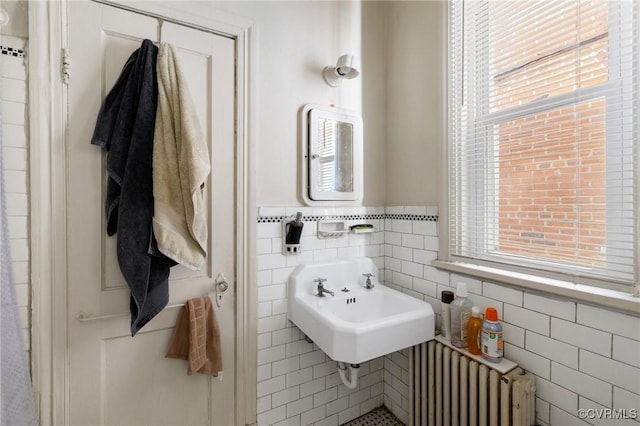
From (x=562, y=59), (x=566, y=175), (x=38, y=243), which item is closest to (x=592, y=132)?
(x=566, y=175)

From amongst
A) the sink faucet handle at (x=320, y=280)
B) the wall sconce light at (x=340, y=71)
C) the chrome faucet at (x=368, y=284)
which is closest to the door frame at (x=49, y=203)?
the wall sconce light at (x=340, y=71)

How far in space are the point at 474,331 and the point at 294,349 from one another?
33.5 inches

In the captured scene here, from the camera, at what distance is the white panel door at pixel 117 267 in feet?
3.45

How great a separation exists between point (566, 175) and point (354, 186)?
3.02ft

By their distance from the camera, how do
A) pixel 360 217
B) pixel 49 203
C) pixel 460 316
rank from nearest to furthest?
pixel 49 203
pixel 460 316
pixel 360 217

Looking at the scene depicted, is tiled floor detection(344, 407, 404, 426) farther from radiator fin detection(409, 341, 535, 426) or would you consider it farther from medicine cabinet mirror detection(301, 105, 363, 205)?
medicine cabinet mirror detection(301, 105, 363, 205)

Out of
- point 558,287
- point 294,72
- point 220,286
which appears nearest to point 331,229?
point 220,286

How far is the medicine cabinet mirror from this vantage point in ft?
4.86

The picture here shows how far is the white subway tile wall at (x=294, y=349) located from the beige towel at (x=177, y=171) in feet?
1.19

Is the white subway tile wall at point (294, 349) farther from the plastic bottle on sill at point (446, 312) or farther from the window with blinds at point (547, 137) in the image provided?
the window with blinds at point (547, 137)

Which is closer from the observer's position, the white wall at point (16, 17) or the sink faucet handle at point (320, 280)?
the white wall at point (16, 17)

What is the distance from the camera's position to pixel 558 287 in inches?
38.6

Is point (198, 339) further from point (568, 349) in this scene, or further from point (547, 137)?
point (547, 137)

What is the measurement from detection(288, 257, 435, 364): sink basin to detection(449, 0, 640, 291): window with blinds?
42 centimetres
